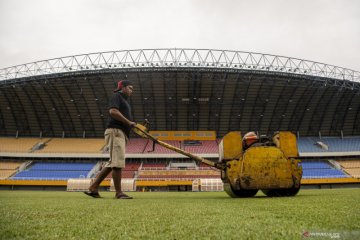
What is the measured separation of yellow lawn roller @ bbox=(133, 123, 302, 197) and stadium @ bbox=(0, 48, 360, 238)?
21.7m

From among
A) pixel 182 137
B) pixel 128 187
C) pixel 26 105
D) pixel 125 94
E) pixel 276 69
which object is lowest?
pixel 128 187

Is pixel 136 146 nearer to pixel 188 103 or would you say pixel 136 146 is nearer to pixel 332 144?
pixel 188 103

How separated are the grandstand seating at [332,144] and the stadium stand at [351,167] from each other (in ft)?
5.74

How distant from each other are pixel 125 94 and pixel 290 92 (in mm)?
34012

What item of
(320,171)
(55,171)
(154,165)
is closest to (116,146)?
(154,165)

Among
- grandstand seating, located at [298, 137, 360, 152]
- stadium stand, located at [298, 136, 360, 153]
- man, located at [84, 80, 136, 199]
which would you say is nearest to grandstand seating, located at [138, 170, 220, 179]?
stadium stand, located at [298, 136, 360, 153]

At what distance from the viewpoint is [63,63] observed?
3114 cm

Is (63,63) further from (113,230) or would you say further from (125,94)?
(113,230)

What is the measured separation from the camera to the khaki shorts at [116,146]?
561cm

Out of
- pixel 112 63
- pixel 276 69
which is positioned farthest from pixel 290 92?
pixel 112 63

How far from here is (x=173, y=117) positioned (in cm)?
3975

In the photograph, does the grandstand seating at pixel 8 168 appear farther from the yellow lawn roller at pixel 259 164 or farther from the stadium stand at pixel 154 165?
the yellow lawn roller at pixel 259 164

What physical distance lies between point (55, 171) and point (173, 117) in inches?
702

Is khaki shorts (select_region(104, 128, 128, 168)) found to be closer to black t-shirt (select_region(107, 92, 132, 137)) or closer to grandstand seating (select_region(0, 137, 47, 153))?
black t-shirt (select_region(107, 92, 132, 137))
